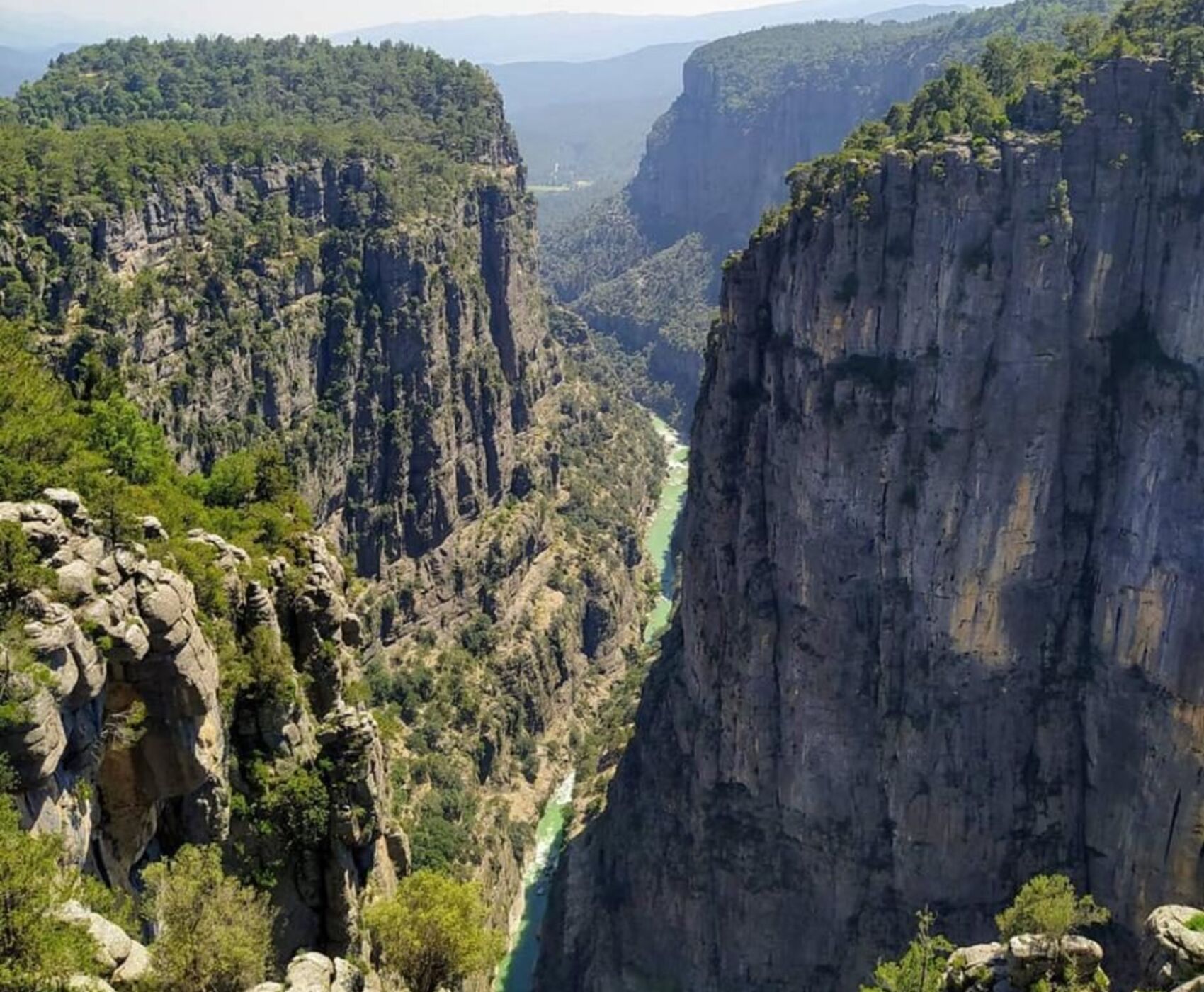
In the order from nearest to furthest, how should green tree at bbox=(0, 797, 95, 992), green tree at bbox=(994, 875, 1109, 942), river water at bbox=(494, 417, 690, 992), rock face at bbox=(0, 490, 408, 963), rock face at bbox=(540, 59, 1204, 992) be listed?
green tree at bbox=(0, 797, 95, 992), rock face at bbox=(0, 490, 408, 963), green tree at bbox=(994, 875, 1109, 942), rock face at bbox=(540, 59, 1204, 992), river water at bbox=(494, 417, 690, 992)

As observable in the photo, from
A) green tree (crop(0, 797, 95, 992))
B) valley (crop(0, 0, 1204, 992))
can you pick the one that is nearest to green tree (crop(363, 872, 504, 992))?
valley (crop(0, 0, 1204, 992))

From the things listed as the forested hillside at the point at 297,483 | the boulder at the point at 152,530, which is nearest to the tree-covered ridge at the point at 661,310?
the forested hillside at the point at 297,483

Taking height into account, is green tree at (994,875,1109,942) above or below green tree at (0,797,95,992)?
below

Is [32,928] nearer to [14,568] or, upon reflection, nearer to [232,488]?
[14,568]

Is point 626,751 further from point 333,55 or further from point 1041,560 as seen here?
point 333,55

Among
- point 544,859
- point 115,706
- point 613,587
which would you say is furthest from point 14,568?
point 613,587

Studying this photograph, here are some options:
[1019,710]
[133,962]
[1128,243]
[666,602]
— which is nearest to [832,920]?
[1019,710]

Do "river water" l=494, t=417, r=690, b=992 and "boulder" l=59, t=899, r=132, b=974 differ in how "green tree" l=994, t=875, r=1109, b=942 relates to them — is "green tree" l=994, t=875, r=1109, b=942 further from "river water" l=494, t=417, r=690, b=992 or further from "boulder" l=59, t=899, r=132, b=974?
"river water" l=494, t=417, r=690, b=992
